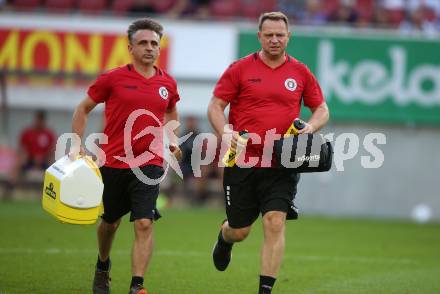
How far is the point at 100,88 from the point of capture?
8398mm

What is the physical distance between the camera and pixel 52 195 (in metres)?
8.19

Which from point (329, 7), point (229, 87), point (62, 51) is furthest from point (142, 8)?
point (229, 87)

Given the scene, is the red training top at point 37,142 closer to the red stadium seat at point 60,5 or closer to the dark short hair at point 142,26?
the red stadium seat at point 60,5

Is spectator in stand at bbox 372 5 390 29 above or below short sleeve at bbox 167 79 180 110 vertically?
above

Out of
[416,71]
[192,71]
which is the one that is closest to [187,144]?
[192,71]

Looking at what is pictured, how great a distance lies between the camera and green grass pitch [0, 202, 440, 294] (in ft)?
30.7

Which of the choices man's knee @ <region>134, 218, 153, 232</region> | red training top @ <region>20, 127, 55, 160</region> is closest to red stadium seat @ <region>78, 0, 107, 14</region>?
red training top @ <region>20, 127, 55, 160</region>

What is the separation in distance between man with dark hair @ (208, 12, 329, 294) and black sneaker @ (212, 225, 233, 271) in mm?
639

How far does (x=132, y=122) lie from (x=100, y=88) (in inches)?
16.6

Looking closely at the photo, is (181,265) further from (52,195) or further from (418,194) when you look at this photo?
(418,194)

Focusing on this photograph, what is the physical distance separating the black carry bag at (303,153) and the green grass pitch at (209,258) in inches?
56.1

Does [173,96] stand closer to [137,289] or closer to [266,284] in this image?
[137,289]

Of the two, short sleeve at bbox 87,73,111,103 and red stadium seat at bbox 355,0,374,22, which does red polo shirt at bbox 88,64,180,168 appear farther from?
red stadium seat at bbox 355,0,374,22

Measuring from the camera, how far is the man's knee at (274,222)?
8.11 m
